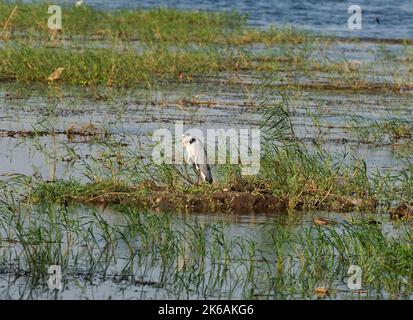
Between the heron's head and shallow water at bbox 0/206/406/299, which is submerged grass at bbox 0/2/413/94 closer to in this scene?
the heron's head

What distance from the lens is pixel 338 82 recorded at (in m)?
16.8

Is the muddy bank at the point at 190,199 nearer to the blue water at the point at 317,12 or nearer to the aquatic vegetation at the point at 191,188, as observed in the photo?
the aquatic vegetation at the point at 191,188

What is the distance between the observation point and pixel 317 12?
2852cm

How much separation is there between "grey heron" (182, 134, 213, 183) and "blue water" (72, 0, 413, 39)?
14.7 m

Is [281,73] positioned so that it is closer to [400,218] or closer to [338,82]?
[338,82]

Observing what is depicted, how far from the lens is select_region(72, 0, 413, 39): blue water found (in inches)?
1000

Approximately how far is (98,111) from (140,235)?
5561mm

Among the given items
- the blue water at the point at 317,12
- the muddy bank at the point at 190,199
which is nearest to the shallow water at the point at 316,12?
the blue water at the point at 317,12

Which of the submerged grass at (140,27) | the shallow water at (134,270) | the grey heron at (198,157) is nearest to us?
the shallow water at (134,270)

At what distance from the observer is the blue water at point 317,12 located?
2541 cm

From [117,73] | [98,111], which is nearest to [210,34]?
[117,73]

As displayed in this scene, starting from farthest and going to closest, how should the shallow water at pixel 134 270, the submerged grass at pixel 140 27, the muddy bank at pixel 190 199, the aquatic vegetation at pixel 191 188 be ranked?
the submerged grass at pixel 140 27
the muddy bank at pixel 190 199
the aquatic vegetation at pixel 191 188
the shallow water at pixel 134 270

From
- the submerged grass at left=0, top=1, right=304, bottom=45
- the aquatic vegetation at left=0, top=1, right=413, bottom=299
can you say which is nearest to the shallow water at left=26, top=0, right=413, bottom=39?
the submerged grass at left=0, top=1, right=304, bottom=45

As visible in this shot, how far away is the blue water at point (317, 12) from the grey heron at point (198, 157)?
14699 mm
